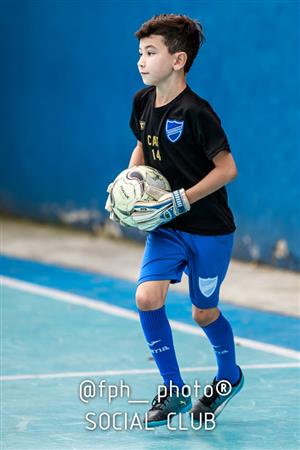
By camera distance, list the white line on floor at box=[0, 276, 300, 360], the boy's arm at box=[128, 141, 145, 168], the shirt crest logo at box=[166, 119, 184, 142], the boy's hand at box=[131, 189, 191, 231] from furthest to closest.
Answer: the white line on floor at box=[0, 276, 300, 360] → the boy's arm at box=[128, 141, 145, 168] → the shirt crest logo at box=[166, 119, 184, 142] → the boy's hand at box=[131, 189, 191, 231]

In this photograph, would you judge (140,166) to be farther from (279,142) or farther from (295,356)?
(279,142)

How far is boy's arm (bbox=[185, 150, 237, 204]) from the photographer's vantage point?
6.29 metres

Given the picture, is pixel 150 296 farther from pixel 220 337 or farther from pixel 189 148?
pixel 189 148

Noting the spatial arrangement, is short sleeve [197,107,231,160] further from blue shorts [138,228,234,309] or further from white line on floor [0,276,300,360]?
white line on floor [0,276,300,360]

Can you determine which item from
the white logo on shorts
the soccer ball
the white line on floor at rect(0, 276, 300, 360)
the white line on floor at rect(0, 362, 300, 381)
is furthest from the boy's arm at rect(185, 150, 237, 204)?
the white line on floor at rect(0, 276, 300, 360)

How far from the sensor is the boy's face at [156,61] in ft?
21.2

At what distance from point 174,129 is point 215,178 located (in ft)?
1.13

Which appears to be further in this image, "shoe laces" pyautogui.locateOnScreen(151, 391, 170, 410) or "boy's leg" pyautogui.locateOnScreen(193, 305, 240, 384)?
"boy's leg" pyautogui.locateOnScreen(193, 305, 240, 384)

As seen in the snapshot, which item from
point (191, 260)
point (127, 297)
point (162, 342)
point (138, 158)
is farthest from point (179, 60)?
point (127, 297)

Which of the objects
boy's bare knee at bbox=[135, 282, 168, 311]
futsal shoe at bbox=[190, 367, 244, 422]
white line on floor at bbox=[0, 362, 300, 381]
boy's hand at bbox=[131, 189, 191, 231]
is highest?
boy's hand at bbox=[131, 189, 191, 231]

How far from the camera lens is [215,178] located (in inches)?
248

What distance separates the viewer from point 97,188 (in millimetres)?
13609

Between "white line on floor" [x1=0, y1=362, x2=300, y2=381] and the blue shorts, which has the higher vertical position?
the blue shorts

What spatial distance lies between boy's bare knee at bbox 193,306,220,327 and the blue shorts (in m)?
0.03
